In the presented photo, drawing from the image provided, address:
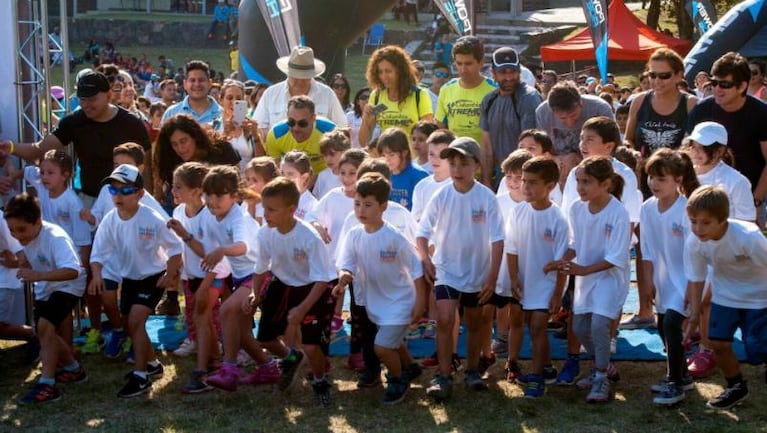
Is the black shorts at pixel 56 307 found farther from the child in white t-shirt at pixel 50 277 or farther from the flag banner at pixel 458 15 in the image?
the flag banner at pixel 458 15

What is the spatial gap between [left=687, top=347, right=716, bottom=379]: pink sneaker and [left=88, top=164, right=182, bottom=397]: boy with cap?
324 cm

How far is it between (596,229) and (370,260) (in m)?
1.34

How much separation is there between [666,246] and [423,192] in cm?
170

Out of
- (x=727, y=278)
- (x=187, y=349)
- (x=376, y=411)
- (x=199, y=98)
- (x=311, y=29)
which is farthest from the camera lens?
(x=311, y=29)

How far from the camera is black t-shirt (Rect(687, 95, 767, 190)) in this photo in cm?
723

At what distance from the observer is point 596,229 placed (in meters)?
6.23

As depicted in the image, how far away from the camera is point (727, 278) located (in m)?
5.86

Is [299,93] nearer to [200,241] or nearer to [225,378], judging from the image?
[200,241]

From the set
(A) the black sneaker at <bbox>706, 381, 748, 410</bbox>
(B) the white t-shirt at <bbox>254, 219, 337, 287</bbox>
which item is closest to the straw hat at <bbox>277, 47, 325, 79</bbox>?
(B) the white t-shirt at <bbox>254, 219, 337, 287</bbox>

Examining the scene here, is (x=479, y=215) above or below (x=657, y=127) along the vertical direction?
below

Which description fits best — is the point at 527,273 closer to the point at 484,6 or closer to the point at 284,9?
the point at 284,9

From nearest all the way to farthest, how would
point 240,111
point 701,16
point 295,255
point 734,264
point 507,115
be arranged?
point 734,264 < point 295,255 < point 507,115 < point 240,111 < point 701,16

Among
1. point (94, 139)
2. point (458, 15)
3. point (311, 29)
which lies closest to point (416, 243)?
point (94, 139)

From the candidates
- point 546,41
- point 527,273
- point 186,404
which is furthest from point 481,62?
point 546,41
